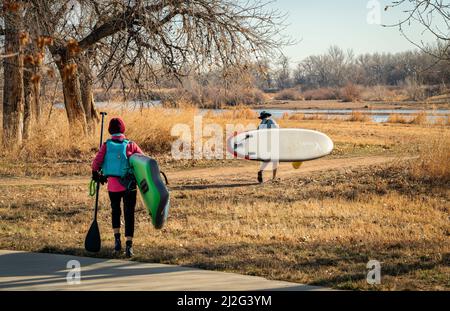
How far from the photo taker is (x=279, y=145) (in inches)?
686

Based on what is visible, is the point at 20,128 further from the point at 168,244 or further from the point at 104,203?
the point at 168,244

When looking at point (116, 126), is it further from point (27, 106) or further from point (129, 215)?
point (27, 106)

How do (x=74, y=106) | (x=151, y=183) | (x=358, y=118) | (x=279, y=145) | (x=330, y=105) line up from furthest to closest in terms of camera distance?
(x=330, y=105), (x=358, y=118), (x=74, y=106), (x=279, y=145), (x=151, y=183)

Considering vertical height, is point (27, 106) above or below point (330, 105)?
above

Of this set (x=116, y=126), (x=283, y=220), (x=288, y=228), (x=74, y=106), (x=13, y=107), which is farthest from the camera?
(x=74, y=106)

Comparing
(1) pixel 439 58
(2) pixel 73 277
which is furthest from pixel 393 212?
(2) pixel 73 277

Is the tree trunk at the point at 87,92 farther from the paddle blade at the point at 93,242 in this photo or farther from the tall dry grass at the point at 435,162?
the paddle blade at the point at 93,242

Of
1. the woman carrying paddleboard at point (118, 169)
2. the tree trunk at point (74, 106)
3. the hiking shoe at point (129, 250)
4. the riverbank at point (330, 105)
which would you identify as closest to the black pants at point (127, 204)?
the woman carrying paddleboard at point (118, 169)

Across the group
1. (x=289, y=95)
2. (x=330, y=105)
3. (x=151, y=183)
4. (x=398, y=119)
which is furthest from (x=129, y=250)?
(x=289, y=95)

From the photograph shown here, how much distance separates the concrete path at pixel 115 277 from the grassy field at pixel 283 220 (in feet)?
1.17

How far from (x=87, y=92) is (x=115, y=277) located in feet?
56.7

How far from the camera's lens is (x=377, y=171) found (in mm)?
17578

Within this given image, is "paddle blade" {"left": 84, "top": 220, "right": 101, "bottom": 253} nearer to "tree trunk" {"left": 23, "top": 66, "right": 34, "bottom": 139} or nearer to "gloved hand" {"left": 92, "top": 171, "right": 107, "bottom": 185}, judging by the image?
"gloved hand" {"left": 92, "top": 171, "right": 107, "bottom": 185}

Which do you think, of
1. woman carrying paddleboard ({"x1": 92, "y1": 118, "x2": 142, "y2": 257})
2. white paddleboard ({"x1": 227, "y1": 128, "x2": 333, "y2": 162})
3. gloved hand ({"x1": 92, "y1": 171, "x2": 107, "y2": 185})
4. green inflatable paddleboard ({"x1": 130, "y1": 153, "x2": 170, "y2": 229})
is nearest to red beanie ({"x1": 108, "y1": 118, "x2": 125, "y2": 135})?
woman carrying paddleboard ({"x1": 92, "y1": 118, "x2": 142, "y2": 257})
